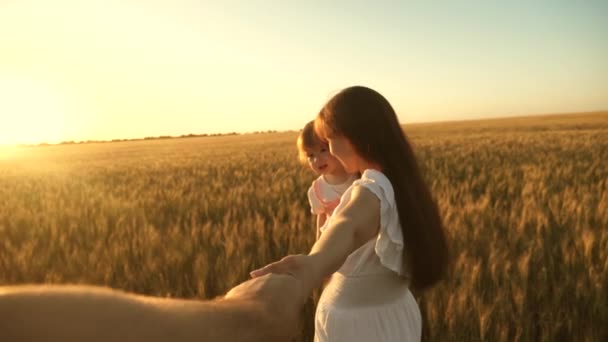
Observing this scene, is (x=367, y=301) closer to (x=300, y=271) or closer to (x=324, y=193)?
(x=324, y=193)

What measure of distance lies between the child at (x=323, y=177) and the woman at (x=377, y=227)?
0.38m

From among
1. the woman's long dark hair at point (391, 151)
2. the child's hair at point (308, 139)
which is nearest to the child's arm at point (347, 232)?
the woman's long dark hair at point (391, 151)

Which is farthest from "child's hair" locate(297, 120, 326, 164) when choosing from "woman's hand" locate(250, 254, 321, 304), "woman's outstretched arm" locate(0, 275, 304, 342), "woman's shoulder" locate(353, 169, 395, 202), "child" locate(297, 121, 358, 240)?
"woman's outstretched arm" locate(0, 275, 304, 342)

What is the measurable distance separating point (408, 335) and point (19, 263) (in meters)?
2.39

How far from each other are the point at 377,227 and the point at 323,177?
814 millimetres

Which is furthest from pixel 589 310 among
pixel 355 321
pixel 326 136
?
pixel 326 136

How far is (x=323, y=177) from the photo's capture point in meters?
1.99

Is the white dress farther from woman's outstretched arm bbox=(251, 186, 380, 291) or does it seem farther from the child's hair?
the child's hair

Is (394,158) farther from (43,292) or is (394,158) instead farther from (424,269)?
(43,292)

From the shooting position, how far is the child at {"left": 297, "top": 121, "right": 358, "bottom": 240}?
185 cm

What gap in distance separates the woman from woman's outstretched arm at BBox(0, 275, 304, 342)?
1.84 ft

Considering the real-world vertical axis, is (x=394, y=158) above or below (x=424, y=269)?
above

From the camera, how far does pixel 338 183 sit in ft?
6.30

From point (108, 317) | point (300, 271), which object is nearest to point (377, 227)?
point (300, 271)
